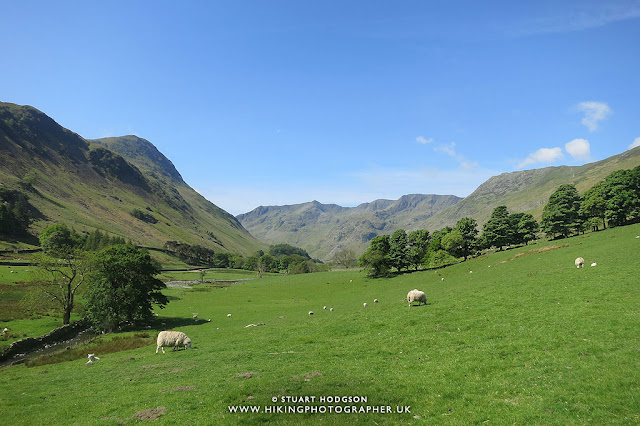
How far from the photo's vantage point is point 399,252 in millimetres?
100438

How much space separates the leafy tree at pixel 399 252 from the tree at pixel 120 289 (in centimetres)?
7103

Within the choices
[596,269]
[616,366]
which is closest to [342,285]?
[596,269]

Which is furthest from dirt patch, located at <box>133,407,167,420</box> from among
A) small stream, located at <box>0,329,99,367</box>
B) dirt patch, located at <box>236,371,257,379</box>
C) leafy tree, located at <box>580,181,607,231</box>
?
leafy tree, located at <box>580,181,607,231</box>

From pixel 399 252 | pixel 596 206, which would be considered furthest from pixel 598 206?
pixel 399 252

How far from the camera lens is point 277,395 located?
14992 millimetres

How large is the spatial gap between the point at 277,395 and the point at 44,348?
145 ft

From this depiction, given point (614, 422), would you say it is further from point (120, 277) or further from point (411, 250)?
point (411, 250)

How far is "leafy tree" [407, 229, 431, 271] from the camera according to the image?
100 m

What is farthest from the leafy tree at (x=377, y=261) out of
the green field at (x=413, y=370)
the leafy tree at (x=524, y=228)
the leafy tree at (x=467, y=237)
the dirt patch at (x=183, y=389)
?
the dirt patch at (x=183, y=389)

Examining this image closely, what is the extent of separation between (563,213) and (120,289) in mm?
105614

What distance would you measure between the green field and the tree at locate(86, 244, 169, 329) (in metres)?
16.6

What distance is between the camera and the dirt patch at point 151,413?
1402 cm

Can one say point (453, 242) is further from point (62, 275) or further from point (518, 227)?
point (62, 275)

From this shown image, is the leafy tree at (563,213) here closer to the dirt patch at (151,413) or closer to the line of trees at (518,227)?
the line of trees at (518,227)
